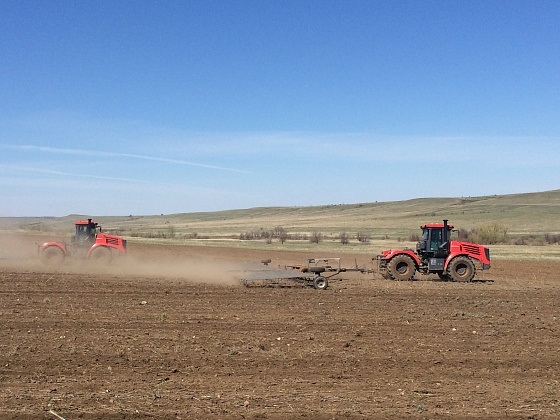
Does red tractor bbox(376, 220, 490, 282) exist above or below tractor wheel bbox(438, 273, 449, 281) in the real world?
above

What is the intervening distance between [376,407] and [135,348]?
467cm

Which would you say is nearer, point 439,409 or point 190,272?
point 439,409

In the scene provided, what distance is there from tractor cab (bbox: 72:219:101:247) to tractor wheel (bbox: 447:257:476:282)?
597 inches

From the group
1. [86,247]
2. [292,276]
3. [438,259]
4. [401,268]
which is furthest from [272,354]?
[86,247]

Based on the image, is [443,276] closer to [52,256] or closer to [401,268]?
[401,268]

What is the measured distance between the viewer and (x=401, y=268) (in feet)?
77.6

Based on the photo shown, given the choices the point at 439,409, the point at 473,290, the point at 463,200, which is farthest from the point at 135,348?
the point at 463,200

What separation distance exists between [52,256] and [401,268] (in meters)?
14.7

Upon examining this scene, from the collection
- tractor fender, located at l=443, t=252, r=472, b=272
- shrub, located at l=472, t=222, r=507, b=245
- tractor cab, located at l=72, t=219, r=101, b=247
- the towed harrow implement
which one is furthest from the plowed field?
shrub, located at l=472, t=222, r=507, b=245

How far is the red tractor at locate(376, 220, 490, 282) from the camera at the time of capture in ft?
76.8

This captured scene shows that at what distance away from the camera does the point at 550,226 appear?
94125mm

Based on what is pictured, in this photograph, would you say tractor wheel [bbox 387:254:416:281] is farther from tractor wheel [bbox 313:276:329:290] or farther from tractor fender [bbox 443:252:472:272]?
tractor wheel [bbox 313:276:329:290]

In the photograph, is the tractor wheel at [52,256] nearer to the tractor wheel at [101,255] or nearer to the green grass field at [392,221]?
the tractor wheel at [101,255]

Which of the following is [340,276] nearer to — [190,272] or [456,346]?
[190,272]
